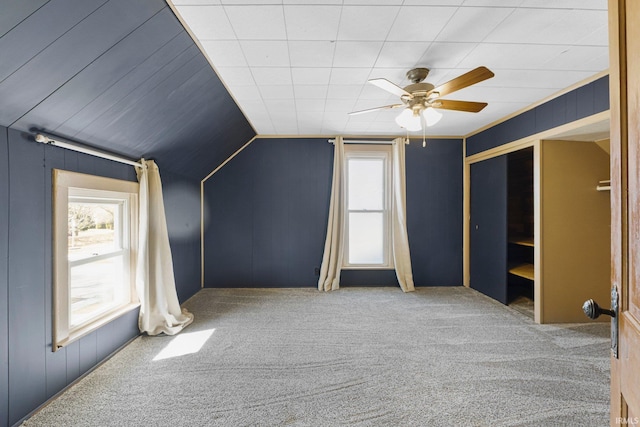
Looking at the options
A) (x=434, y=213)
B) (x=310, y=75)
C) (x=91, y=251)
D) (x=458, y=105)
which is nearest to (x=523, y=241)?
(x=434, y=213)

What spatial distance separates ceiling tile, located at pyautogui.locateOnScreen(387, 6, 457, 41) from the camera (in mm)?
1723

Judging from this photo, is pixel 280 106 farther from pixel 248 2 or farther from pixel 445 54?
pixel 445 54

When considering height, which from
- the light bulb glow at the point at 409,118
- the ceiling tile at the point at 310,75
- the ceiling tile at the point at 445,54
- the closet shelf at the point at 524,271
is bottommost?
the closet shelf at the point at 524,271

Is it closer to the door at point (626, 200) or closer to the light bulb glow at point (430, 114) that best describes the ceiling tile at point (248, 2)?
the light bulb glow at point (430, 114)

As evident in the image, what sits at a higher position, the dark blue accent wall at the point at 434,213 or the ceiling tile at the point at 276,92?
the ceiling tile at the point at 276,92

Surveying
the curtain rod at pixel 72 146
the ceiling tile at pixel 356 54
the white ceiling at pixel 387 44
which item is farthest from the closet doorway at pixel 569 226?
the curtain rod at pixel 72 146

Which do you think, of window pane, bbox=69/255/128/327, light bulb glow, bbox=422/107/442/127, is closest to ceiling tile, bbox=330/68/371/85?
light bulb glow, bbox=422/107/442/127

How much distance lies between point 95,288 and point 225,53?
7.43ft

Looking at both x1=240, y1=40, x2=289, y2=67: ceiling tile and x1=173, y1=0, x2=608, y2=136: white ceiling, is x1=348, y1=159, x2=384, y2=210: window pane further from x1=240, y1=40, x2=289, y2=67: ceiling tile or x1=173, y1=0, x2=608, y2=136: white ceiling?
x1=240, y1=40, x2=289, y2=67: ceiling tile

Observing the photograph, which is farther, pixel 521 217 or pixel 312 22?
pixel 521 217

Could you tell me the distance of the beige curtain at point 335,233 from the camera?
4469 millimetres

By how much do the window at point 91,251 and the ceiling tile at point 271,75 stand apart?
4.99ft

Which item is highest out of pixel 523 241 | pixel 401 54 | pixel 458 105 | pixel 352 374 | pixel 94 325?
pixel 401 54

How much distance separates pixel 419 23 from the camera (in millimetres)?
1837
